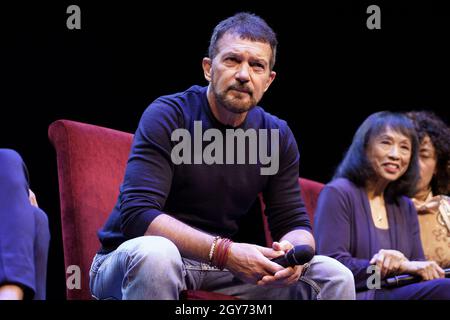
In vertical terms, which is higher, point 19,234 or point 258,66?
point 258,66

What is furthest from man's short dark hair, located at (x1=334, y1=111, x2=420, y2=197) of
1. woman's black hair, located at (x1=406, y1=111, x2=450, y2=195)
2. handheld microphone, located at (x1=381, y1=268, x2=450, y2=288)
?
handheld microphone, located at (x1=381, y1=268, x2=450, y2=288)

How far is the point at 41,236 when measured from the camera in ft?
4.71

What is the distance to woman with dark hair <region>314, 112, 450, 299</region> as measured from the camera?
2.33 meters

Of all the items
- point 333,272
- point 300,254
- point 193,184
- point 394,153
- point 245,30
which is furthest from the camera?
point 394,153

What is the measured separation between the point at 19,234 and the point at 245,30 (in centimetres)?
99

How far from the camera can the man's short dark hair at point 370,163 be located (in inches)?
104

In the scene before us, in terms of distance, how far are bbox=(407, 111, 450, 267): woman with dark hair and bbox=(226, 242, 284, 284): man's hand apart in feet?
4.27

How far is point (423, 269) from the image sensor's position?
2.33m

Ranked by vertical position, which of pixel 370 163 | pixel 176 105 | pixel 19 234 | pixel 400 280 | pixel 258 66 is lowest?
pixel 400 280

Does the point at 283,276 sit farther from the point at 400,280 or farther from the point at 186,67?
the point at 186,67

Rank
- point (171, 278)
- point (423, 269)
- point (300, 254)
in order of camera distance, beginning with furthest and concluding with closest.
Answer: point (423, 269)
point (300, 254)
point (171, 278)

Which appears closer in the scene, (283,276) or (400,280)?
(283,276)

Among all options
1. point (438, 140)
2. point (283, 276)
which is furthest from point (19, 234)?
point (438, 140)

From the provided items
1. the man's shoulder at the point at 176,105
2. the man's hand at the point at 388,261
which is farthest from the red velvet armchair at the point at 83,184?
the man's hand at the point at 388,261
